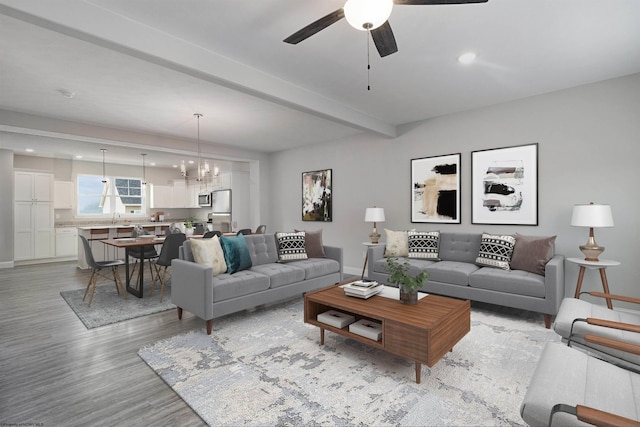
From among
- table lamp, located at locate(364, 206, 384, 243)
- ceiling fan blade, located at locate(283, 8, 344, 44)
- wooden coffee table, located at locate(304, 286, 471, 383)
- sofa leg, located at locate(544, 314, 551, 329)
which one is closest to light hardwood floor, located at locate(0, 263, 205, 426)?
wooden coffee table, located at locate(304, 286, 471, 383)

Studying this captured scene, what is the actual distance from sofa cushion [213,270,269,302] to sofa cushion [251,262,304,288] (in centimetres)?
10

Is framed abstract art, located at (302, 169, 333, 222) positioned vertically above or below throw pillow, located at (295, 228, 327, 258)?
above

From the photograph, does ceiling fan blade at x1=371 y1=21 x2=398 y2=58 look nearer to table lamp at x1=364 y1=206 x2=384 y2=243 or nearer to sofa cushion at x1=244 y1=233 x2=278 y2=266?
sofa cushion at x1=244 y1=233 x2=278 y2=266

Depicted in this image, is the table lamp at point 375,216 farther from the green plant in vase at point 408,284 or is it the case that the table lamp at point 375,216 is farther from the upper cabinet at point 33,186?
the upper cabinet at point 33,186

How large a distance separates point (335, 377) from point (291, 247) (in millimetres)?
2336

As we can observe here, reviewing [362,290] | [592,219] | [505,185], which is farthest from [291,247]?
[592,219]

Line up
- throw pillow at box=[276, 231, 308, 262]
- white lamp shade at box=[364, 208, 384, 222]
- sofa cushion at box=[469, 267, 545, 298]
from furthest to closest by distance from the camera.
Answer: white lamp shade at box=[364, 208, 384, 222], throw pillow at box=[276, 231, 308, 262], sofa cushion at box=[469, 267, 545, 298]

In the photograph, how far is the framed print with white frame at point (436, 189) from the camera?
15.7 ft

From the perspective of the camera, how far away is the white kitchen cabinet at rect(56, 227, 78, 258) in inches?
299

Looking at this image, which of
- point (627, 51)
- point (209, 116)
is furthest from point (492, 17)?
point (209, 116)

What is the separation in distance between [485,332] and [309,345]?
1769mm

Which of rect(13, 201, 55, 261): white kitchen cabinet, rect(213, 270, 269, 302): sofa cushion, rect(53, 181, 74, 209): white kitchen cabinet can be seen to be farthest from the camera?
rect(53, 181, 74, 209): white kitchen cabinet

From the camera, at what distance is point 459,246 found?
175 inches

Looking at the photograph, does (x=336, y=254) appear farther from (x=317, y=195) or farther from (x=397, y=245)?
(x=317, y=195)
